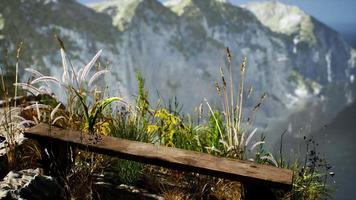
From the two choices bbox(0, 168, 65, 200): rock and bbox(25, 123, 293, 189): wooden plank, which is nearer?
bbox(25, 123, 293, 189): wooden plank

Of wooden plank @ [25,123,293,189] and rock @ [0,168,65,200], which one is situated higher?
wooden plank @ [25,123,293,189]

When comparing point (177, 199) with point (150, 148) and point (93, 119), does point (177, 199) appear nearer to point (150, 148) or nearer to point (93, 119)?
point (150, 148)

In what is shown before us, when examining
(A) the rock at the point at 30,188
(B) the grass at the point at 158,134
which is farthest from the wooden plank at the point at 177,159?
(A) the rock at the point at 30,188

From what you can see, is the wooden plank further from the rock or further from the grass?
the rock

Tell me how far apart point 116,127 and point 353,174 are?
16687cm

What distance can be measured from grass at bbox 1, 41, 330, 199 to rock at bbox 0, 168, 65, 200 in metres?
0.15

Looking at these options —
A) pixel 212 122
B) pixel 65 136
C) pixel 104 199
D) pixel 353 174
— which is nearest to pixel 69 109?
pixel 65 136

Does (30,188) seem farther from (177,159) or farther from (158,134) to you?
(158,134)

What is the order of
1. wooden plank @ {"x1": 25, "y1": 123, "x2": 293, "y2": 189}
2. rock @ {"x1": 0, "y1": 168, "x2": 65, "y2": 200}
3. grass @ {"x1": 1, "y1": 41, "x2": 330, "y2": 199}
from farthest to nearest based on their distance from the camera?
grass @ {"x1": 1, "y1": 41, "x2": 330, "y2": 199}, rock @ {"x1": 0, "y1": 168, "x2": 65, "y2": 200}, wooden plank @ {"x1": 25, "y1": 123, "x2": 293, "y2": 189}

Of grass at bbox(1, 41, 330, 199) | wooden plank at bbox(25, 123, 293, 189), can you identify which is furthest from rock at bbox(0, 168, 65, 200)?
wooden plank at bbox(25, 123, 293, 189)

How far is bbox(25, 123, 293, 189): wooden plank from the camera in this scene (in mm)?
3377

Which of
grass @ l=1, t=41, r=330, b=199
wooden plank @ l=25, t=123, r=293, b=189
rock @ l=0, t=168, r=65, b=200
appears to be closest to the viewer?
wooden plank @ l=25, t=123, r=293, b=189

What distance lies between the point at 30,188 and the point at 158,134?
2.02 meters

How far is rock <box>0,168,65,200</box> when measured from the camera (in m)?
3.50
